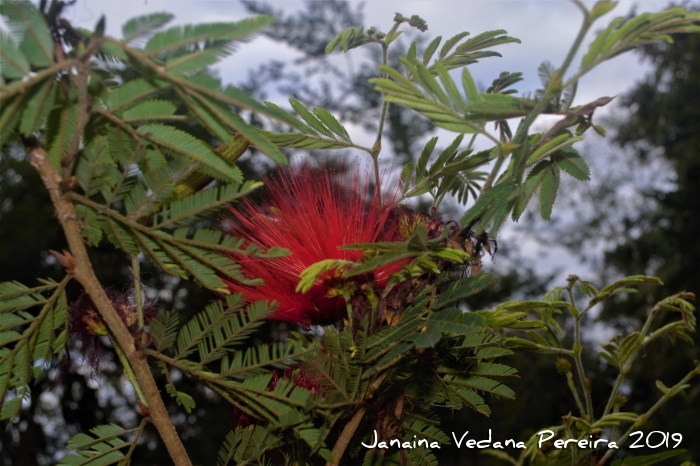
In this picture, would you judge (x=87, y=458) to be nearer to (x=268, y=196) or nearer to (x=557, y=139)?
(x=268, y=196)

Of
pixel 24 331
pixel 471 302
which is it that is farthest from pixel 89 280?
pixel 471 302

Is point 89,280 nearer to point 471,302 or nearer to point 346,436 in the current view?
point 346,436

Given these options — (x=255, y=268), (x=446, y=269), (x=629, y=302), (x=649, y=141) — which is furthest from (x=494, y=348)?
(x=649, y=141)

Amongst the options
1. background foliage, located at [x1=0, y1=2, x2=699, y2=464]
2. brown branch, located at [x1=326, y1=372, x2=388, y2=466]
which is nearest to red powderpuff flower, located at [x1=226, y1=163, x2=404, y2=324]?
brown branch, located at [x1=326, y1=372, x2=388, y2=466]

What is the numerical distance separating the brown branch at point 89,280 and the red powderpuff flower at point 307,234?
86 millimetres

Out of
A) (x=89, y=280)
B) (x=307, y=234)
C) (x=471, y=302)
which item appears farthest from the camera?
(x=471, y=302)

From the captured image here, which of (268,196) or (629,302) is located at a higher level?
(268,196)

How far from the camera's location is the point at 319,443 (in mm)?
358

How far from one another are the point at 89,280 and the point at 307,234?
6.2 inches

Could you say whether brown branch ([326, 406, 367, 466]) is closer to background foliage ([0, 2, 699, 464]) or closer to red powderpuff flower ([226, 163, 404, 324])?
red powderpuff flower ([226, 163, 404, 324])

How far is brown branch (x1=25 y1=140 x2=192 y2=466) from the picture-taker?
1.08ft

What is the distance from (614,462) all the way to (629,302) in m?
5.94

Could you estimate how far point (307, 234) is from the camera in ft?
1.43

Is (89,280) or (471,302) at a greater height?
(89,280)
